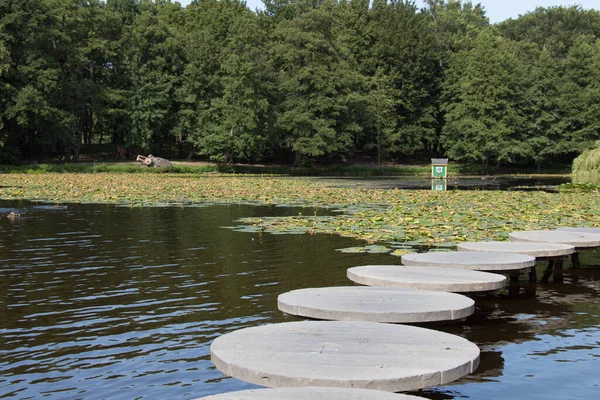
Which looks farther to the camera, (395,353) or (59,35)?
(59,35)

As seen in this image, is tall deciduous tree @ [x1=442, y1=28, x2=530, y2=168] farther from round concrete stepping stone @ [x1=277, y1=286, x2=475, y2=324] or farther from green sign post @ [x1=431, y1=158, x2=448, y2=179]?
round concrete stepping stone @ [x1=277, y1=286, x2=475, y2=324]

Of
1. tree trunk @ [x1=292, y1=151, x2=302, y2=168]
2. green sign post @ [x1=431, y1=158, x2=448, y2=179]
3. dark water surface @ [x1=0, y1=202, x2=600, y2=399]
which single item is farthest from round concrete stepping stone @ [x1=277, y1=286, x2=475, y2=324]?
tree trunk @ [x1=292, y1=151, x2=302, y2=168]

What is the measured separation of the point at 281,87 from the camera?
64.9 m

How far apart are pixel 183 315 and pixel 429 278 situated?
132 inches

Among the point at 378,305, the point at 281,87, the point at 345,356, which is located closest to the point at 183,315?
the point at 378,305

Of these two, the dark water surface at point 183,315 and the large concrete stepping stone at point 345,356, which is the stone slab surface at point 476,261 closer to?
the dark water surface at point 183,315

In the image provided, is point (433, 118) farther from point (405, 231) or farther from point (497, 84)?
point (405, 231)

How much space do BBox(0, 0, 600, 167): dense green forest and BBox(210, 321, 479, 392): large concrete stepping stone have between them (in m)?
48.2

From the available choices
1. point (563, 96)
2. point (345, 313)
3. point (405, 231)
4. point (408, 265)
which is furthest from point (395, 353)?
point (563, 96)

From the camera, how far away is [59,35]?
182 feet

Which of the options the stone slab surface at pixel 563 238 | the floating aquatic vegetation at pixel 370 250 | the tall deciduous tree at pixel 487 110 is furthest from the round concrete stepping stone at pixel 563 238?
the tall deciduous tree at pixel 487 110

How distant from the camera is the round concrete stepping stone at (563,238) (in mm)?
12219

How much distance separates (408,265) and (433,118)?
66.8 m

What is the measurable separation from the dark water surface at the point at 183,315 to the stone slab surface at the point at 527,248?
0.57 meters
